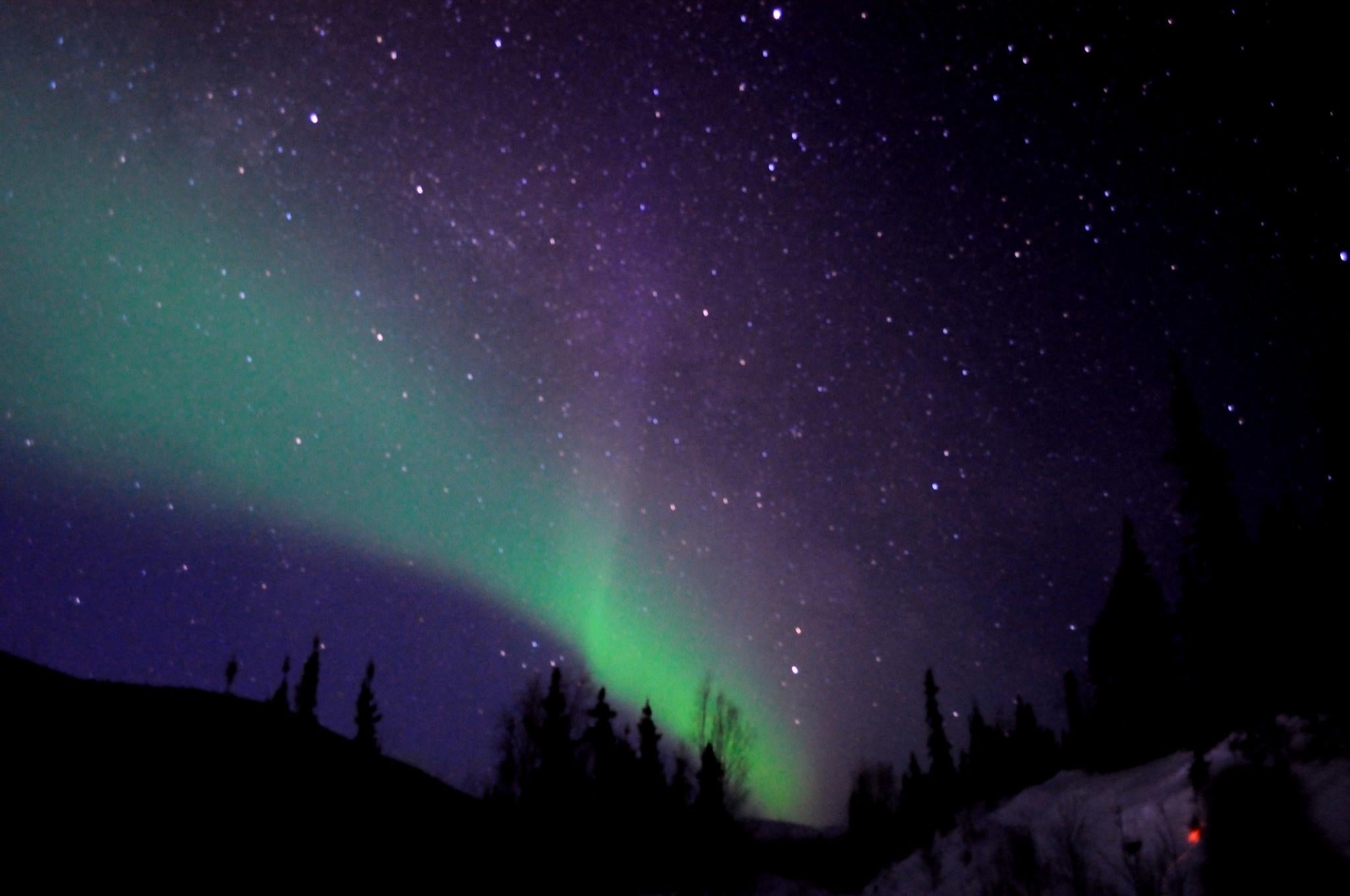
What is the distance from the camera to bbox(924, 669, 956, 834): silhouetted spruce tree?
198 feet

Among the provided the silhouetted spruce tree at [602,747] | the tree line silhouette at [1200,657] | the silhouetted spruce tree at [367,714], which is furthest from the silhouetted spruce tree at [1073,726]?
the silhouetted spruce tree at [367,714]

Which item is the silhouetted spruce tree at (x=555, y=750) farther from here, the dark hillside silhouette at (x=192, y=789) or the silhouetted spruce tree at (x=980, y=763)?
the silhouetted spruce tree at (x=980, y=763)

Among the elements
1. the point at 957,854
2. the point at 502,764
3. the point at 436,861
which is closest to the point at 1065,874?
the point at 957,854

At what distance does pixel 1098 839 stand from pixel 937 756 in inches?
2038

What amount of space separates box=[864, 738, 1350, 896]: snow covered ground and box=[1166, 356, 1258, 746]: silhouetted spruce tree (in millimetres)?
4948

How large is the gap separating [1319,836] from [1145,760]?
18730 millimetres

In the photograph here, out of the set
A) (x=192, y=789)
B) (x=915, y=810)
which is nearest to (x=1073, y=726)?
(x=915, y=810)

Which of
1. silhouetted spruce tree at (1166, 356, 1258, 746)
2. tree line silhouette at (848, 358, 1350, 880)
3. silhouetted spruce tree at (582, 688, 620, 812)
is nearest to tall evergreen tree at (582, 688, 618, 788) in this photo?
silhouetted spruce tree at (582, 688, 620, 812)

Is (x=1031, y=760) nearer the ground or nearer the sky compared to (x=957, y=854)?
nearer the sky

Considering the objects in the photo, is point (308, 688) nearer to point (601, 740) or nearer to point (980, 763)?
point (601, 740)

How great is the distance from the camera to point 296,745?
4025 cm

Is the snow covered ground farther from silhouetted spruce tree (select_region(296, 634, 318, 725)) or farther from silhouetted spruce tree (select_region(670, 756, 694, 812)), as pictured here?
silhouetted spruce tree (select_region(296, 634, 318, 725))

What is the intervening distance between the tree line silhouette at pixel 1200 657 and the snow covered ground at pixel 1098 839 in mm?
943

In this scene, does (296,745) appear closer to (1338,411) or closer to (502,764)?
(502,764)
